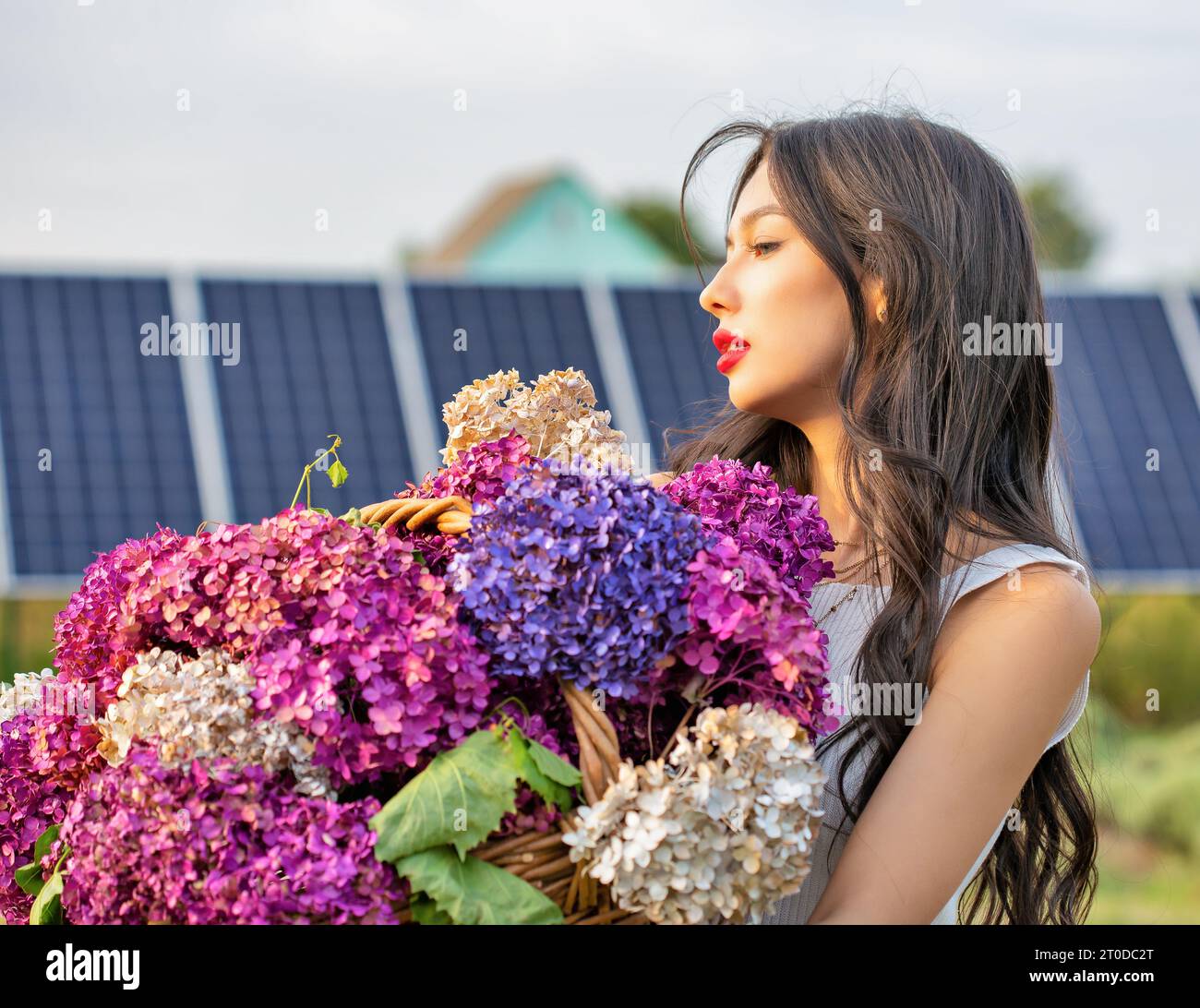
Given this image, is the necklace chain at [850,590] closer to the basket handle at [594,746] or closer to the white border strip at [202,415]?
the basket handle at [594,746]

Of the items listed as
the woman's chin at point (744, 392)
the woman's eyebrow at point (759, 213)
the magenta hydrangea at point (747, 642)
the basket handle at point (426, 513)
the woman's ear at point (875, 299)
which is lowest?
the magenta hydrangea at point (747, 642)

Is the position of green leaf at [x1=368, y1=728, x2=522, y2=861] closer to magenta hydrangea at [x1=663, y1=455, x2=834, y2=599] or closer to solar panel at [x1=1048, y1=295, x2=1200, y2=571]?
magenta hydrangea at [x1=663, y1=455, x2=834, y2=599]

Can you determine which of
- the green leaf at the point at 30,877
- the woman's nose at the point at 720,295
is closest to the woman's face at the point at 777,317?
the woman's nose at the point at 720,295

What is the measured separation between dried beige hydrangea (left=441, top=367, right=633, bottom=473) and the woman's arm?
0.65m

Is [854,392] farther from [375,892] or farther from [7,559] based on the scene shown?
[7,559]

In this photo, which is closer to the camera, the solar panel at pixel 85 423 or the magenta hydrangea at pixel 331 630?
the magenta hydrangea at pixel 331 630

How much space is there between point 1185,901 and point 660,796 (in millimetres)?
7818

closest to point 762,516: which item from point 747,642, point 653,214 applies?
point 747,642

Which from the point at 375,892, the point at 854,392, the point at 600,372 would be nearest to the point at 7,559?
the point at 600,372

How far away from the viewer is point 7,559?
26.3 feet

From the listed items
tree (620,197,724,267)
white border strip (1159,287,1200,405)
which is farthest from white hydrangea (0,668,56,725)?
tree (620,197,724,267)

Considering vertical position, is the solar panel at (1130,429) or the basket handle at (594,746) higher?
the solar panel at (1130,429)

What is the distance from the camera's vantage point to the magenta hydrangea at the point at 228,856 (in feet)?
4.94

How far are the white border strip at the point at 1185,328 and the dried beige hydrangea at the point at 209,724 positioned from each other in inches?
397
